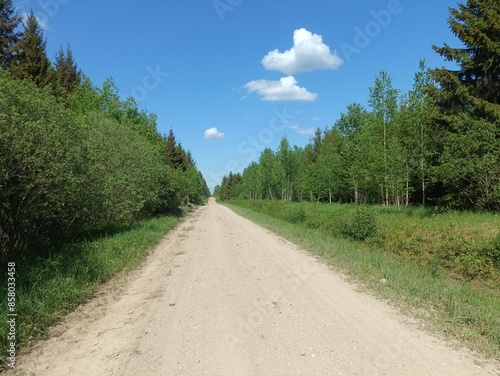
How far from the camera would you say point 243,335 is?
4.50 meters

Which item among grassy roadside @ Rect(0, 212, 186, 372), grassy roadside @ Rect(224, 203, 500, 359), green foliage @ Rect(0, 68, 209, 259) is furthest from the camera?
green foliage @ Rect(0, 68, 209, 259)

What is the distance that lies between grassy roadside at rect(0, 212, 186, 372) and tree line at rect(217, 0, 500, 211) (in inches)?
599

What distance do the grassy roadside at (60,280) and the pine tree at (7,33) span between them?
19599 millimetres

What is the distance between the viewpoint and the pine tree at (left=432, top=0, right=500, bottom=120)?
15.9 metres

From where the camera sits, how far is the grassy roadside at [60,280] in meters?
4.82

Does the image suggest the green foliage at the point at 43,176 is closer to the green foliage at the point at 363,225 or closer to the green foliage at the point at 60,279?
the green foliage at the point at 60,279

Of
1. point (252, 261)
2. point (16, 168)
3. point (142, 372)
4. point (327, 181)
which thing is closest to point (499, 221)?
point (252, 261)

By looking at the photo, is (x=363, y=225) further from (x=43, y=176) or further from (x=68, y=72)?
(x=68, y=72)

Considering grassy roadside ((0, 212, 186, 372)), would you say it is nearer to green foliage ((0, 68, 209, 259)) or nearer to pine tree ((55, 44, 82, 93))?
green foliage ((0, 68, 209, 259))

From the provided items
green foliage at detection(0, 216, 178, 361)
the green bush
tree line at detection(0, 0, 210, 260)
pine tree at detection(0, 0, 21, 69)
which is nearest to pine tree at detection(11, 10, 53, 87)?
pine tree at detection(0, 0, 21, 69)

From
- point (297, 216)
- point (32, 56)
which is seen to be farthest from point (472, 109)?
point (32, 56)

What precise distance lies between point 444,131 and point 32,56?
28447 mm

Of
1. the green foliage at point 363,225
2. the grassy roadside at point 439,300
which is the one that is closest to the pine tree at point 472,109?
the green foliage at point 363,225

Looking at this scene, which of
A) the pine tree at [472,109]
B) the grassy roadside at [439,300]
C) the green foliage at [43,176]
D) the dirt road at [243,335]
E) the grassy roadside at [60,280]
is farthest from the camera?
the pine tree at [472,109]
